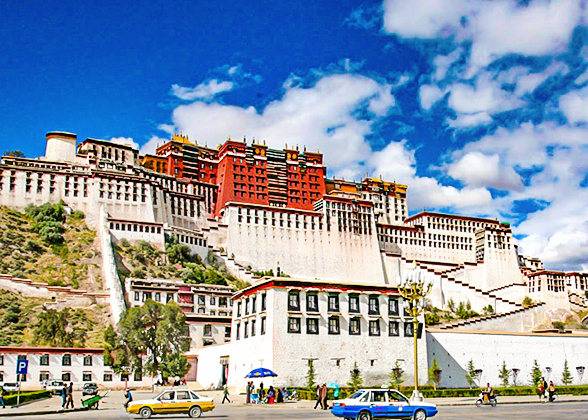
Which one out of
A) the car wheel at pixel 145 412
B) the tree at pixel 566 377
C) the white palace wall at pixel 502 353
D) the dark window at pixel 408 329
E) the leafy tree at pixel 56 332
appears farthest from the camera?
the leafy tree at pixel 56 332

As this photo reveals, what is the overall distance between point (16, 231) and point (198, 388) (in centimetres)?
4266

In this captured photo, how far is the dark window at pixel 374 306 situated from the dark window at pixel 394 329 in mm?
1449

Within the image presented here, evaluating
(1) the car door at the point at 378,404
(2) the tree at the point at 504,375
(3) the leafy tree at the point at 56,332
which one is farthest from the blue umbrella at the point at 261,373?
(3) the leafy tree at the point at 56,332

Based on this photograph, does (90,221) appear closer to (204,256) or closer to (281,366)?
(204,256)

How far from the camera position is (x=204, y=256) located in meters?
92.6

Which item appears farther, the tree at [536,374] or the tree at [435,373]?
the tree at [536,374]

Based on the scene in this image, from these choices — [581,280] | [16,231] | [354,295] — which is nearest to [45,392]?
[354,295]

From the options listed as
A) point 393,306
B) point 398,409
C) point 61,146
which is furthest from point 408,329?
point 61,146

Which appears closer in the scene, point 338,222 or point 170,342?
point 170,342

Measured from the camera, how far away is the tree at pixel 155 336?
52.6 m

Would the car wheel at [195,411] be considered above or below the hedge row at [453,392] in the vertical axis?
above

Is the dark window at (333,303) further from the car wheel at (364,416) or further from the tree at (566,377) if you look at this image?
the car wheel at (364,416)

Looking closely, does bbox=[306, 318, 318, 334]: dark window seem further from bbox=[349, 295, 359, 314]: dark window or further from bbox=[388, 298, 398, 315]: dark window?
bbox=[388, 298, 398, 315]: dark window

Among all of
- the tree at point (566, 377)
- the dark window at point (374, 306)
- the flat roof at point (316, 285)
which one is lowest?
the tree at point (566, 377)
